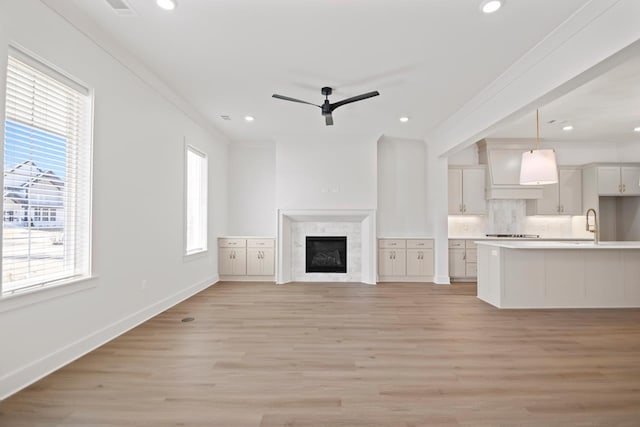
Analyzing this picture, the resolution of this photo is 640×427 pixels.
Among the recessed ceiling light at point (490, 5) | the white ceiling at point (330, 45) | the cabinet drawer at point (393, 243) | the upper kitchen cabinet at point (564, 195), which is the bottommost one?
the cabinet drawer at point (393, 243)

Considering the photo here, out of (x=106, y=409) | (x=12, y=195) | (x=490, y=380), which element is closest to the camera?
(x=106, y=409)

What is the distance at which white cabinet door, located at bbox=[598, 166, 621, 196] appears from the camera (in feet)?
21.0

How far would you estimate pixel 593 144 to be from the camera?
22.8ft

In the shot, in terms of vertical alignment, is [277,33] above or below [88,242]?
above

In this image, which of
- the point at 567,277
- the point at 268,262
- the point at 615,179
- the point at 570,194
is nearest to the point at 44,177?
the point at 268,262

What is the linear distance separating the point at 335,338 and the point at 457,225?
4769mm

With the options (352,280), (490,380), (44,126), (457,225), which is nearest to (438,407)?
(490,380)

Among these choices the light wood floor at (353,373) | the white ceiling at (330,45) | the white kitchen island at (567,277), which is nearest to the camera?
the light wood floor at (353,373)

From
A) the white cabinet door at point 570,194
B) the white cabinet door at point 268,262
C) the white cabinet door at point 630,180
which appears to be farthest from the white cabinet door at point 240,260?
the white cabinet door at point 630,180

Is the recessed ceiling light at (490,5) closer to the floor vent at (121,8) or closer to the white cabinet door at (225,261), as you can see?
the floor vent at (121,8)

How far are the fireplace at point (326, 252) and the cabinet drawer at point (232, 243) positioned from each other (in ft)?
4.33

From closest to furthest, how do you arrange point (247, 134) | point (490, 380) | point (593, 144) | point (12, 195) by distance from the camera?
point (12, 195)
point (490, 380)
point (247, 134)
point (593, 144)

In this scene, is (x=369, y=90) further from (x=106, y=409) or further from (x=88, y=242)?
(x=106, y=409)

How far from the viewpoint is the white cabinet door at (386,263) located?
6.55m
